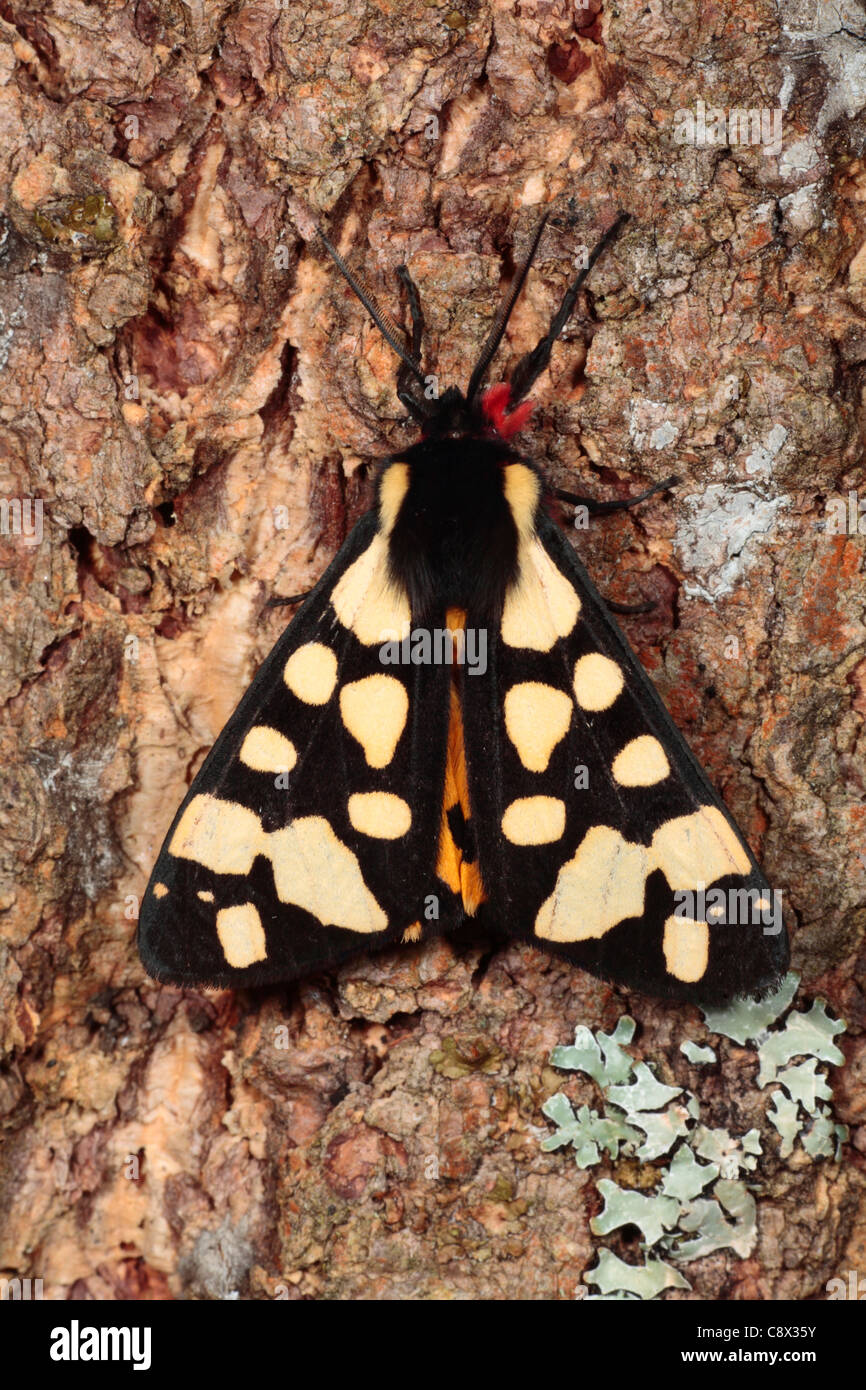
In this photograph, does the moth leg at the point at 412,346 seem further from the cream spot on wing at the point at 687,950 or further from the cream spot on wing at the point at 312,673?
the cream spot on wing at the point at 687,950

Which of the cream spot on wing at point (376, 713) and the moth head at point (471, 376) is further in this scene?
the cream spot on wing at point (376, 713)

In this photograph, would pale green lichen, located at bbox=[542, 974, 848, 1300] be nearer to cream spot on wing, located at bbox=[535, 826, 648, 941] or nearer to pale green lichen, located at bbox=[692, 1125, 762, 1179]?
pale green lichen, located at bbox=[692, 1125, 762, 1179]

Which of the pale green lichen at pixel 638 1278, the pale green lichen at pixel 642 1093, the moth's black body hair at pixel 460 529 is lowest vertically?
the pale green lichen at pixel 638 1278

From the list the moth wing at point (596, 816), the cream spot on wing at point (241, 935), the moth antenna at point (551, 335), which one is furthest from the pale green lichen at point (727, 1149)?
the moth antenna at point (551, 335)

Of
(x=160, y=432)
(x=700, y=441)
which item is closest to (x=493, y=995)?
(x=700, y=441)

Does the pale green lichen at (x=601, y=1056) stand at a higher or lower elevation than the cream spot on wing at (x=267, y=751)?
lower

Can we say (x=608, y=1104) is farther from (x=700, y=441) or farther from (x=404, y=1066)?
(x=700, y=441)

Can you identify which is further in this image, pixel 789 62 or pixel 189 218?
pixel 189 218

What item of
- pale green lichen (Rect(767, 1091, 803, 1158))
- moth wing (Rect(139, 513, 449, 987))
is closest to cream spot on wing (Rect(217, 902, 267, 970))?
moth wing (Rect(139, 513, 449, 987))
